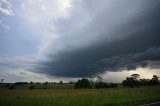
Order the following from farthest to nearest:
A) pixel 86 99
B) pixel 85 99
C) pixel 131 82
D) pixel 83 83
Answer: pixel 131 82 → pixel 83 83 → pixel 85 99 → pixel 86 99

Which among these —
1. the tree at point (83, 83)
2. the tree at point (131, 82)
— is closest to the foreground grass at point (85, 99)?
the tree at point (83, 83)

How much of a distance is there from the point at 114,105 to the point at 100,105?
56.3 inches

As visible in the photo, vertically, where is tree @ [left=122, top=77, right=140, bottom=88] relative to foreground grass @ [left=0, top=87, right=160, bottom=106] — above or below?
above

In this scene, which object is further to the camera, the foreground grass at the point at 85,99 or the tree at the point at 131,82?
the tree at the point at 131,82

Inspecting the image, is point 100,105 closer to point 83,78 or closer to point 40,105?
point 40,105

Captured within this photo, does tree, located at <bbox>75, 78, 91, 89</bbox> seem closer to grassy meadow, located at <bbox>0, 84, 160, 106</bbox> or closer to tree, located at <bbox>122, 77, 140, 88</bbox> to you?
tree, located at <bbox>122, 77, 140, 88</bbox>

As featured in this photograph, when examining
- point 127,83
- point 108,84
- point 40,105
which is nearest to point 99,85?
point 108,84

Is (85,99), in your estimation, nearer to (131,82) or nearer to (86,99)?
(86,99)

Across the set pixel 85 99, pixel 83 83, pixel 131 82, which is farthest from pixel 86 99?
pixel 131 82

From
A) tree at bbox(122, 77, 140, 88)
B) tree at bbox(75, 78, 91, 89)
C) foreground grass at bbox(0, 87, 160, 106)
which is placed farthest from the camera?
tree at bbox(122, 77, 140, 88)

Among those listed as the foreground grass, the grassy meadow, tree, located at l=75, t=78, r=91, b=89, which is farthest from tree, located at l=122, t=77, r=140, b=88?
the foreground grass

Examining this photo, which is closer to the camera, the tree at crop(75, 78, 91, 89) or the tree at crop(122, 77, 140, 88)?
the tree at crop(75, 78, 91, 89)

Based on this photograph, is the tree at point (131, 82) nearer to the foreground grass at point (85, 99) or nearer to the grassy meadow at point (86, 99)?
the grassy meadow at point (86, 99)

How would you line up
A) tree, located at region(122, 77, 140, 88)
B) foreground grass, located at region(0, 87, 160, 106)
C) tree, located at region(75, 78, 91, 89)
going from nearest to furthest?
foreground grass, located at region(0, 87, 160, 106), tree, located at region(75, 78, 91, 89), tree, located at region(122, 77, 140, 88)
